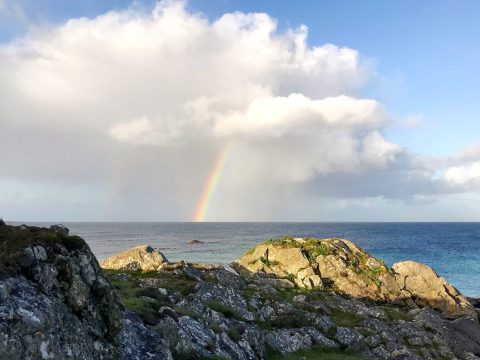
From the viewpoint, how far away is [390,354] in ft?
105

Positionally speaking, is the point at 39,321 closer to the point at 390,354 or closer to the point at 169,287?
the point at 169,287

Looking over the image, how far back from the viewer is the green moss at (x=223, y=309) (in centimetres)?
2969

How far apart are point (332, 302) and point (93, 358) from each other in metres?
35.7

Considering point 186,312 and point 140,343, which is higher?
point 140,343

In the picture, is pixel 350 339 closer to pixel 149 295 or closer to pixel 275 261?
pixel 149 295

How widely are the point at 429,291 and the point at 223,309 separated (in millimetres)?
42506

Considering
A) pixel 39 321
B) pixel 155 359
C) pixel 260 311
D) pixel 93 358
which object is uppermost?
pixel 39 321

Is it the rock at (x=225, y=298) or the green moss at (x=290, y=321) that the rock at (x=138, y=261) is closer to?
the rock at (x=225, y=298)

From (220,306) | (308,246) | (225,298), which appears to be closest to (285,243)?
(308,246)

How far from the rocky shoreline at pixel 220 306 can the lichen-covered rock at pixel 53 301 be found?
3 centimetres

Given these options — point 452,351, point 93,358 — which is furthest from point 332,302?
point 93,358

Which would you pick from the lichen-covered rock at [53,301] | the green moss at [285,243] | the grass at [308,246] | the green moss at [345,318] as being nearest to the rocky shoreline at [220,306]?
the lichen-covered rock at [53,301]

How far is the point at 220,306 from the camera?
30.7m

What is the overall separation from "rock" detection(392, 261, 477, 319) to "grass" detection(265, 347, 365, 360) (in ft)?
109
